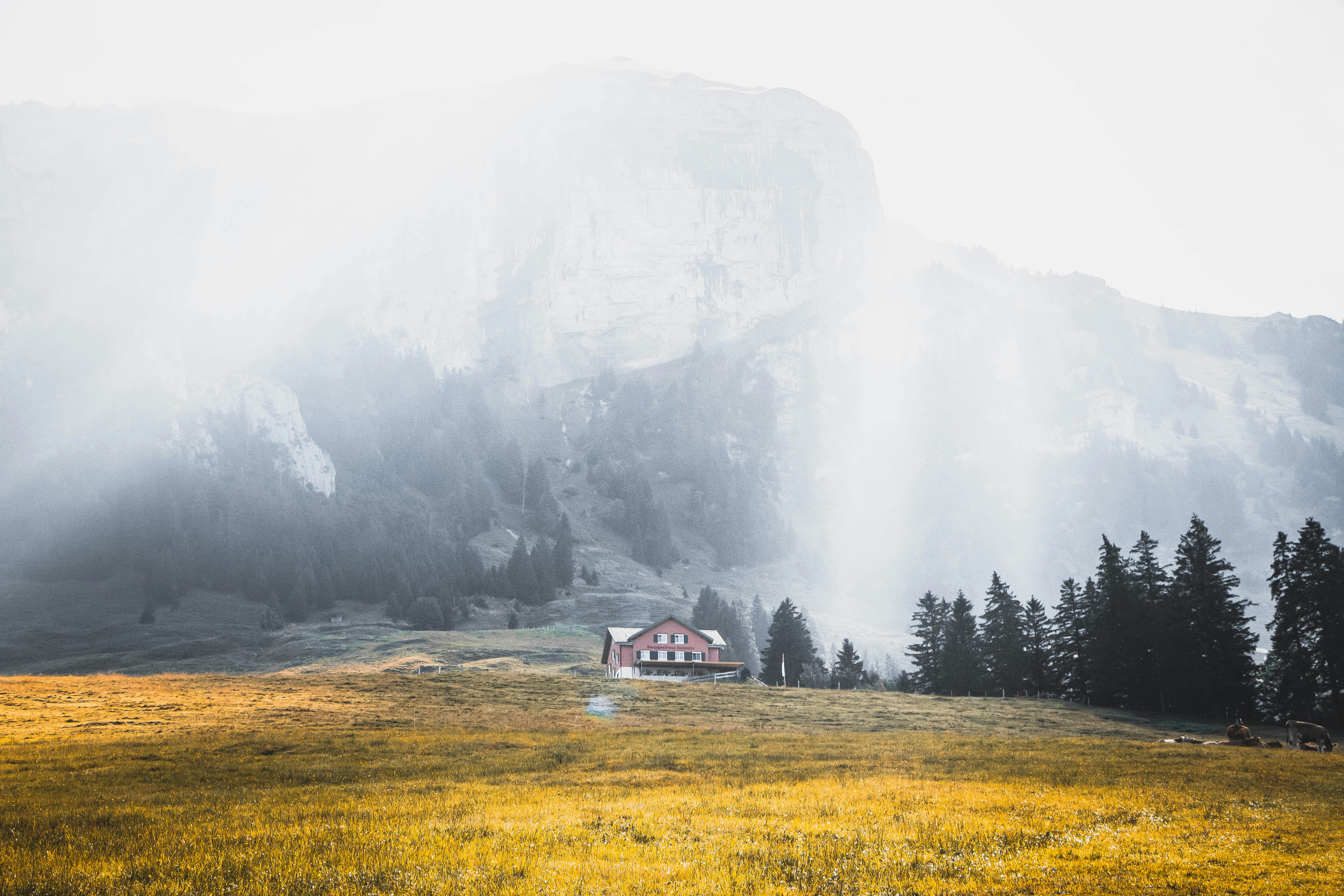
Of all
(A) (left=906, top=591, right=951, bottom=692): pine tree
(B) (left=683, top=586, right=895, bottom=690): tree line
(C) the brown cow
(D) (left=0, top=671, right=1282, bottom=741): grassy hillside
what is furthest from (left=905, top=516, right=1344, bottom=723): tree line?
(B) (left=683, top=586, right=895, bottom=690): tree line

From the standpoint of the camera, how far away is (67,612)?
629 ft

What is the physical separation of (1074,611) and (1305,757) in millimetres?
46488

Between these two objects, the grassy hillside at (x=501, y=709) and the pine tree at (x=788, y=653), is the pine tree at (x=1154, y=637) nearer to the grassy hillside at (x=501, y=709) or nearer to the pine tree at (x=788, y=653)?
the grassy hillside at (x=501, y=709)

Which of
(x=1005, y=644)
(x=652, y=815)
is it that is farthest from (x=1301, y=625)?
(x=652, y=815)

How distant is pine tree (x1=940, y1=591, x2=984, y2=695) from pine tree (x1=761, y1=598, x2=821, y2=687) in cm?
2611

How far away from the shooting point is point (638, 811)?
2152 cm

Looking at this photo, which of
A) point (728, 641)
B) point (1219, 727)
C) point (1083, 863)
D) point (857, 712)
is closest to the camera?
point (1083, 863)

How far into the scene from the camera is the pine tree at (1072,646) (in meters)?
79.6

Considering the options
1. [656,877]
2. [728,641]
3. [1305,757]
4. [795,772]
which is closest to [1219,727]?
[1305,757]

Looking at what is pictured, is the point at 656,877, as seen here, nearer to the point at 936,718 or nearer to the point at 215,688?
the point at 936,718

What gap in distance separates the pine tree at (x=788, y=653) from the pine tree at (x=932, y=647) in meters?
20.8

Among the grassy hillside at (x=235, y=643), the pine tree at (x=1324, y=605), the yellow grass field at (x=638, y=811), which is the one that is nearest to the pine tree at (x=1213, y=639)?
the pine tree at (x=1324, y=605)

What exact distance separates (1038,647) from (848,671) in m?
33.6

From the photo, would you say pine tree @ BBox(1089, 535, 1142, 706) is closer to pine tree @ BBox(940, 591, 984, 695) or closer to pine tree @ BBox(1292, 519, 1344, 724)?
pine tree @ BBox(1292, 519, 1344, 724)
